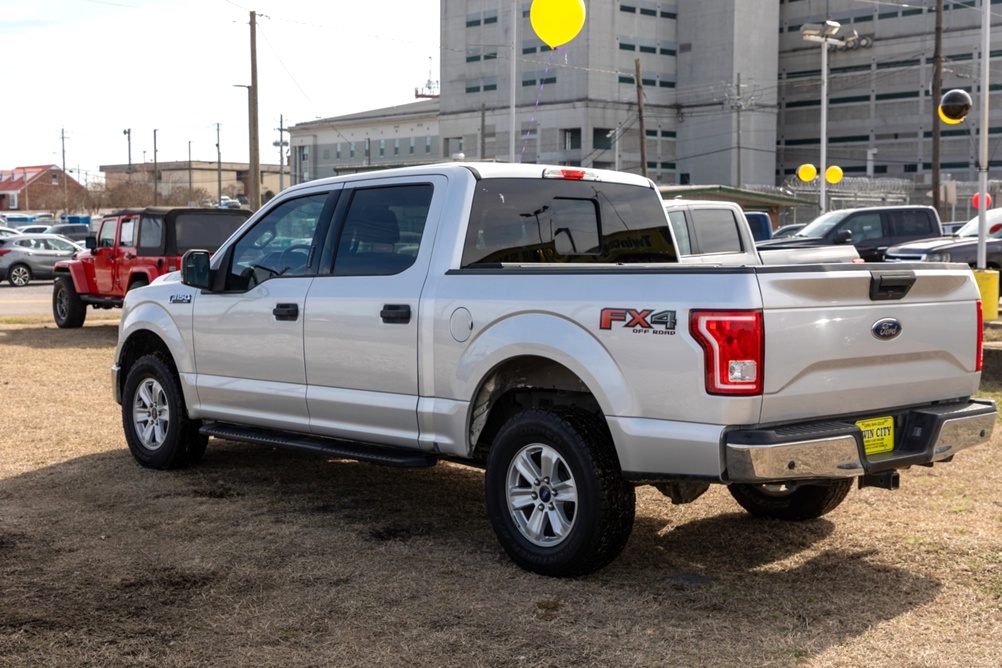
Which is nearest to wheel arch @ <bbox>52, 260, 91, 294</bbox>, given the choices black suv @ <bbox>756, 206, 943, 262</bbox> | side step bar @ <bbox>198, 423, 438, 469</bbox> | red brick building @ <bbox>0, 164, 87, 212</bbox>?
side step bar @ <bbox>198, 423, 438, 469</bbox>

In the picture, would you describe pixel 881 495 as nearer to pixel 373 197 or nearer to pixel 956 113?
pixel 373 197

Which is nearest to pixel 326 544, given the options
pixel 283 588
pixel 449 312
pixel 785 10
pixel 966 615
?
pixel 283 588

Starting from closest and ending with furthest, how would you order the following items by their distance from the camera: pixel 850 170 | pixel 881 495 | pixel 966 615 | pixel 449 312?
pixel 966 615
pixel 449 312
pixel 881 495
pixel 850 170

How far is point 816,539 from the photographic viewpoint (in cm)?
642

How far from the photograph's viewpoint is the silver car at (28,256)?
35.2 metres

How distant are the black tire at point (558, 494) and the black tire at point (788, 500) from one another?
1.43m

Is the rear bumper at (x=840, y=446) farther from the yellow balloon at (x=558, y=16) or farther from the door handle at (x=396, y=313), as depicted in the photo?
the yellow balloon at (x=558, y=16)

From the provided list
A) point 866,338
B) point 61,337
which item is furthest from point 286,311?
point 61,337

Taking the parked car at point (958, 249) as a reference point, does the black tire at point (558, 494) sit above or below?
below

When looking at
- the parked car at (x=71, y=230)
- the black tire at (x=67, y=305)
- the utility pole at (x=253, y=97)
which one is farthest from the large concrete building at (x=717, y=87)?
the black tire at (x=67, y=305)

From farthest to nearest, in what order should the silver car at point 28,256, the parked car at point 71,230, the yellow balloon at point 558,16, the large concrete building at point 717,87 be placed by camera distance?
1. the large concrete building at point 717,87
2. the parked car at point 71,230
3. the silver car at point 28,256
4. the yellow balloon at point 558,16

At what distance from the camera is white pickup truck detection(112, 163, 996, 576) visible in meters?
4.99

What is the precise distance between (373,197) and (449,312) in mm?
1117

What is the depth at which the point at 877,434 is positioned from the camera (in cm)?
533
